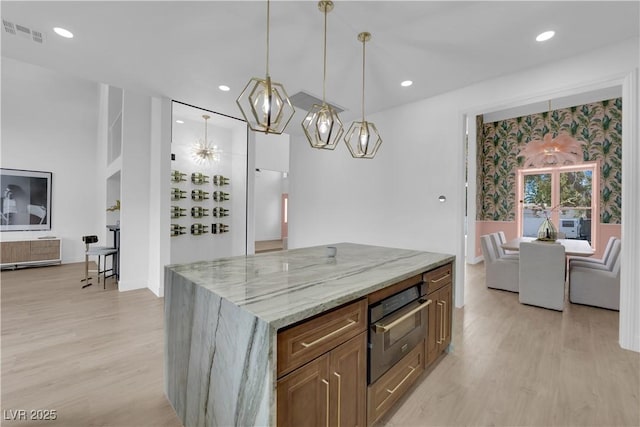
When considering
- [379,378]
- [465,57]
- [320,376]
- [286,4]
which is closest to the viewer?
[320,376]

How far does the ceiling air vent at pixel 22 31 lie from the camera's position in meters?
2.41

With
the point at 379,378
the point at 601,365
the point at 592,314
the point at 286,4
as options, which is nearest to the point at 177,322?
the point at 379,378

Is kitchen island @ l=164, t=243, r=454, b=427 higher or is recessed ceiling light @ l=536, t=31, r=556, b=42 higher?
recessed ceiling light @ l=536, t=31, r=556, b=42

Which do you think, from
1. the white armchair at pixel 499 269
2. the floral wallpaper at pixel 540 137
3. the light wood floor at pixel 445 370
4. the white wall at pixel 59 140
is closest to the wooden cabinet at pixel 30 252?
the white wall at pixel 59 140

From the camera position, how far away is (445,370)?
2.22m

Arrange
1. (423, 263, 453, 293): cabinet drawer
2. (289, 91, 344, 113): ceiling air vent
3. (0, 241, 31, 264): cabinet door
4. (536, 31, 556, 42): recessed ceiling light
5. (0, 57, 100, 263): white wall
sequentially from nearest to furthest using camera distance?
1. (423, 263, 453, 293): cabinet drawer
2. (536, 31, 556, 42): recessed ceiling light
3. (289, 91, 344, 113): ceiling air vent
4. (0, 241, 31, 264): cabinet door
5. (0, 57, 100, 263): white wall

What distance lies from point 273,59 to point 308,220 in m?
3.31

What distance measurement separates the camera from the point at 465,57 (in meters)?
2.94

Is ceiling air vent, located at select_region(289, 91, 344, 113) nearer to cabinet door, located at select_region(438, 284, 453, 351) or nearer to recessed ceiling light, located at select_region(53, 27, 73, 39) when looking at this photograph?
recessed ceiling light, located at select_region(53, 27, 73, 39)

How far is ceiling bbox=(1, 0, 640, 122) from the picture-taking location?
87.4 inches

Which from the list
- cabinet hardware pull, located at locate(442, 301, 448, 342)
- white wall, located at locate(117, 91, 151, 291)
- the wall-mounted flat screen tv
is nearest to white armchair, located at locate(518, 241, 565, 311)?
cabinet hardware pull, located at locate(442, 301, 448, 342)

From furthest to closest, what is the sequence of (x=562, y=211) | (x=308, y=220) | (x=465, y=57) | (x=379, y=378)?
(x=562, y=211), (x=308, y=220), (x=465, y=57), (x=379, y=378)

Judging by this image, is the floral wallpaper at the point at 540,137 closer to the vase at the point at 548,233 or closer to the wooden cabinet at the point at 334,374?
the vase at the point at 548,233

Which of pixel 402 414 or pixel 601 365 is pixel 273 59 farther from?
pixel 601 365
